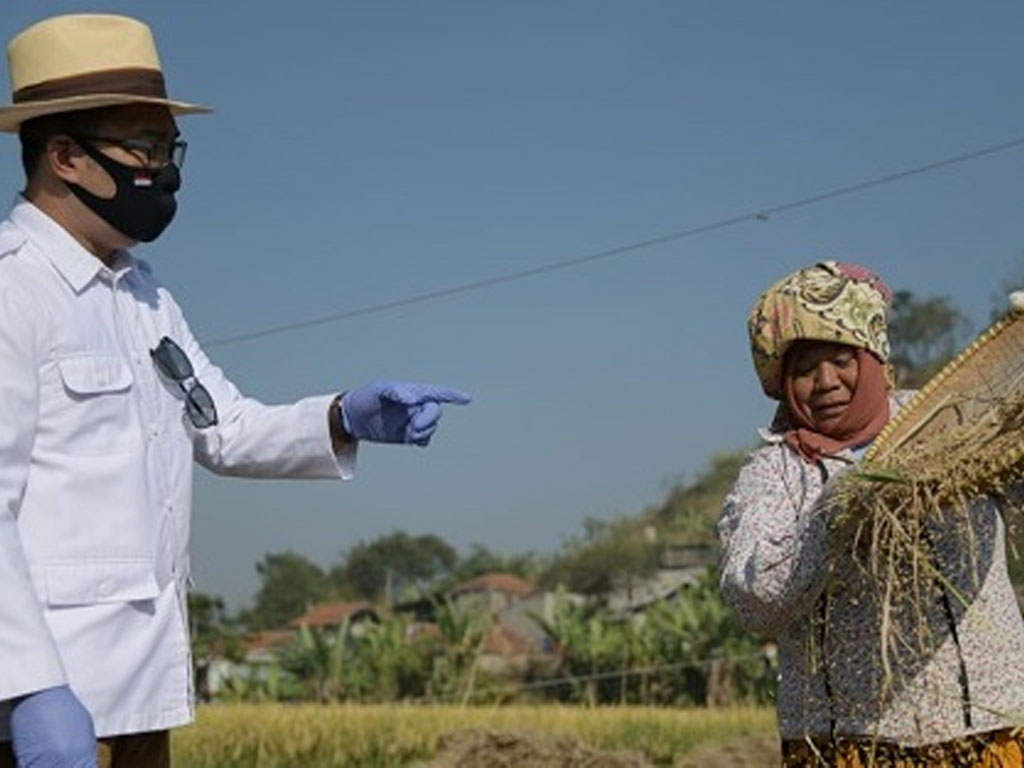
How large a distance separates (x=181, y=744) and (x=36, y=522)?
37.7ft

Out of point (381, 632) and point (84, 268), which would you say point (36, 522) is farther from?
point (381, 632)

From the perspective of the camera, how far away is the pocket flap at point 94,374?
115 inches

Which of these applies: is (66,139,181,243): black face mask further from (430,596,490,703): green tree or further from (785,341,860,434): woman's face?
(430,596,490,703): green tree

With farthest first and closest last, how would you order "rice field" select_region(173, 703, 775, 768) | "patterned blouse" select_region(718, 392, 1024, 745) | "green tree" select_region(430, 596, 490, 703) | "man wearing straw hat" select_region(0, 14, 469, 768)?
"green tree" select_region(430, 596, 490, 703), "rice field" select_region(173, 703, 775, 768), "patterned blouse" select_region(718, 392, 1024, 745), "man wearing straw hat" select_region(0, 14, 469, 768)

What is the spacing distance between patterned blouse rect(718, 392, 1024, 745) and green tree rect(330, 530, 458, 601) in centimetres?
6536

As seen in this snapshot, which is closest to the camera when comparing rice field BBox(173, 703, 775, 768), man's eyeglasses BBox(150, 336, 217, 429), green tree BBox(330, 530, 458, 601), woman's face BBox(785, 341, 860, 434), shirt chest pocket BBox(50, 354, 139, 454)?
shirt chest pocket BBox(50, 354, 139, 454)

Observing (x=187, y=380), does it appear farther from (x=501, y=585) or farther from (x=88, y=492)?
(x=501, y=585)

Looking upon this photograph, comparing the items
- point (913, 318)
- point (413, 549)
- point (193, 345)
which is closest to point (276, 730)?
point (193, 345)

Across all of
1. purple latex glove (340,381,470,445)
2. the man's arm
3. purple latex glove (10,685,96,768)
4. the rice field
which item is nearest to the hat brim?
the man's arm

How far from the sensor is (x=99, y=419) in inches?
117

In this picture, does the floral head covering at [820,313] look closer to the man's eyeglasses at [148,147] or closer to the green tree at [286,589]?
the man's eyeglasses at [148,147]

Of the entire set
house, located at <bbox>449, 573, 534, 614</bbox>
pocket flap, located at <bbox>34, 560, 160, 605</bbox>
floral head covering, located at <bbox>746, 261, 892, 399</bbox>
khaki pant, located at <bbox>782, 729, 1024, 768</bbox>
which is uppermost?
house, located at <bbox>449, 573, 534, 614</bbox>

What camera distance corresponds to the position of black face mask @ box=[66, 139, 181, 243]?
10.2ft

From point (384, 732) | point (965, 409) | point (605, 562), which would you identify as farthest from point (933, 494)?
point (605, 562)
